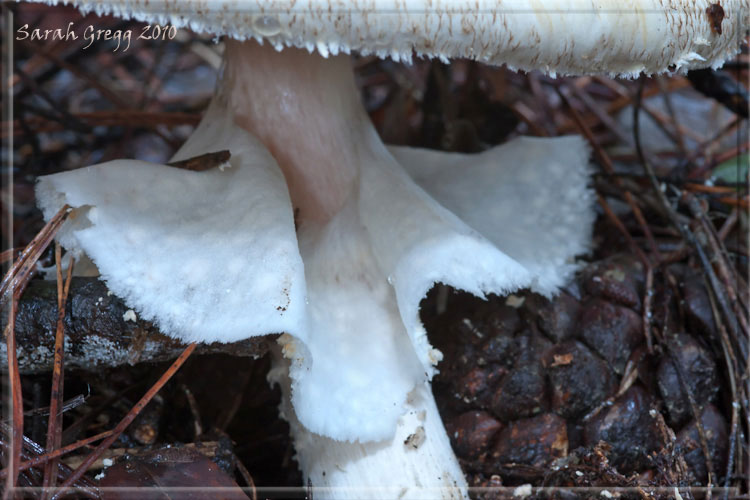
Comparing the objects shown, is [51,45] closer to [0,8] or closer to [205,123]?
[0,8]

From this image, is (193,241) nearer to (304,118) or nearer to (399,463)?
(304,118)

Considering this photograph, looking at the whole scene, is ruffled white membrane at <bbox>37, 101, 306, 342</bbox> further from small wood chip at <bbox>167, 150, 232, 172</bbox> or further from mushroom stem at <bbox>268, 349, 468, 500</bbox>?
mushroom stem at <bbox>268, 349, 468, 500</bbox>

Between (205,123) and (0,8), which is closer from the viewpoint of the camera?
(205,123)

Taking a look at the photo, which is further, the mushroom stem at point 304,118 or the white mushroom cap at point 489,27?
the mushroom stem at point 304,118

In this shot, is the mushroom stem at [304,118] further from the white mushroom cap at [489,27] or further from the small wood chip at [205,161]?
the white mushroom cap at [489,27]

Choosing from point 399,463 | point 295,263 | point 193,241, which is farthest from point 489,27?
point 399,463

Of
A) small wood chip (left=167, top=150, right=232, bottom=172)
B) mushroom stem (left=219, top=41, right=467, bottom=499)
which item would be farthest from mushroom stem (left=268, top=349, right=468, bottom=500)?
small wood chip (left=167, top=150, right=232, bottom=172)

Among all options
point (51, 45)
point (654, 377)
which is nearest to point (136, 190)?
point (654, 377)

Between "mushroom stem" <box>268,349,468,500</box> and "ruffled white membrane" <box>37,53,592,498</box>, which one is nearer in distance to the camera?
"ruffled white membrane" <box>37,53,592,498</box>

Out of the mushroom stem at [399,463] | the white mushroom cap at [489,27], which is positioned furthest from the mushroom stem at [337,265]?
the white mushroom cap at [489,27]
